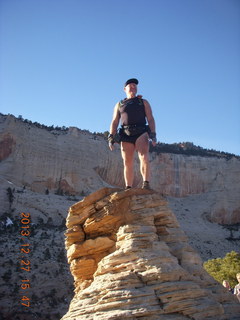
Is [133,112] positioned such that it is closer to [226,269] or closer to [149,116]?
[149,116]

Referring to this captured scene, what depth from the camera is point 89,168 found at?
4609cm

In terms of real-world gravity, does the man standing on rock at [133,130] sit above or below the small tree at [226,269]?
above

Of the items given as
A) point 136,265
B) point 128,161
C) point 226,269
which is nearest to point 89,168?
point 226,269

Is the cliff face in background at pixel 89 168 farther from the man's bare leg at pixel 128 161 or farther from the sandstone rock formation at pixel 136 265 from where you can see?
the sandstone rock formation at pixel 136 265

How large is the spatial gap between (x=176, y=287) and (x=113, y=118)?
12.2 ft

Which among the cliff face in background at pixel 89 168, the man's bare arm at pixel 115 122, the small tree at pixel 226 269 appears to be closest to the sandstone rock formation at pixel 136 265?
the man's bare arm at pixel 115 122

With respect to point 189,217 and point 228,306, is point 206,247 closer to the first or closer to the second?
point 189,217

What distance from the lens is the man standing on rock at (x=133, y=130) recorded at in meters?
7.25

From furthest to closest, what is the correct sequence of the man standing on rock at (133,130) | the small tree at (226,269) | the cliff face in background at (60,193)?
the cliff face in background at (60,193) → the small tree at (226,269) → the man standing on rock at (133,130)

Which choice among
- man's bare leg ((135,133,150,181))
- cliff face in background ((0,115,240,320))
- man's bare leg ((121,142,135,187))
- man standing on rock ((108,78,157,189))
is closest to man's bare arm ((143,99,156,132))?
man standing on rock ((108,78,157,189))

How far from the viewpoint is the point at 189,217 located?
1772 inches

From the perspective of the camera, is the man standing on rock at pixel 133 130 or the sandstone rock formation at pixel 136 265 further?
the man standing on rock at pixel 133 130

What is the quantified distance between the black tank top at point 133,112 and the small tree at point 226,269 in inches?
555

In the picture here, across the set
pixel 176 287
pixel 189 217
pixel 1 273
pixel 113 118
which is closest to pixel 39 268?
pixel 1 273
